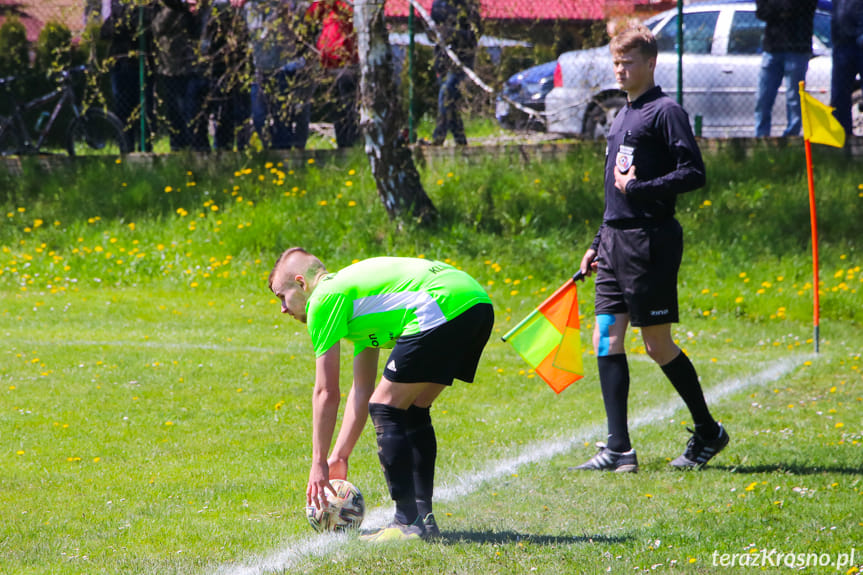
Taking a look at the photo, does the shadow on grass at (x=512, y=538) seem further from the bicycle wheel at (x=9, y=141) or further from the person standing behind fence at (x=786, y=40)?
the bicycle wheel at (x=9, y=141)

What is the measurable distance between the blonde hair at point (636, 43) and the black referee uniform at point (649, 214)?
247 mm

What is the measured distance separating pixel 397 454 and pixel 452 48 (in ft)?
32.9

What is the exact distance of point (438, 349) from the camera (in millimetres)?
4070

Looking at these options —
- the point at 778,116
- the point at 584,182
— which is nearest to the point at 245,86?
the point at 584,182

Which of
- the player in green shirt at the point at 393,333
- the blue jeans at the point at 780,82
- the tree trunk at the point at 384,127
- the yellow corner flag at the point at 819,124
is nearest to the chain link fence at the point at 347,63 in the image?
the blue jeans at the point at 780,82

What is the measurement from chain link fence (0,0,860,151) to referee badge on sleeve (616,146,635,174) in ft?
25.8

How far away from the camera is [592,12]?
13.6 m

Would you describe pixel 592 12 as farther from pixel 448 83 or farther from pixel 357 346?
pixel 357 346

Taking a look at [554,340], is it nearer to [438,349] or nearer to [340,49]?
[438,349]

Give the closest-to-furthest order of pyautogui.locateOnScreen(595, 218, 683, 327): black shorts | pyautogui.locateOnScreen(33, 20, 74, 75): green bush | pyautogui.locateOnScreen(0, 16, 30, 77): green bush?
pyautogui.locateOnScreen(595, 218, 683, 327): black shorts → pyautogui.locateOnScreen(33, 20, 74, 75): green bush → pyautogui.locateOnScreen(0, 16, 30, 77): green bush

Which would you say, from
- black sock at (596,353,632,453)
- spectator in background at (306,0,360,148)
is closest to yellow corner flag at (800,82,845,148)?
black sock at (596,353,632,453)

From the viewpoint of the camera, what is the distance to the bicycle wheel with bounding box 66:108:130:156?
46.8ft

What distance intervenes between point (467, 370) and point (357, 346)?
52 centimetres

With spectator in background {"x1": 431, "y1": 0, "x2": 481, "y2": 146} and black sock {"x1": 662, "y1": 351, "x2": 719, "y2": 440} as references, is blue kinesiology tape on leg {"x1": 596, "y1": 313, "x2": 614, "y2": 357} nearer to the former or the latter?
black sock {"x1": 662, "y1": 351, "x2": 719, "y2": 440}
